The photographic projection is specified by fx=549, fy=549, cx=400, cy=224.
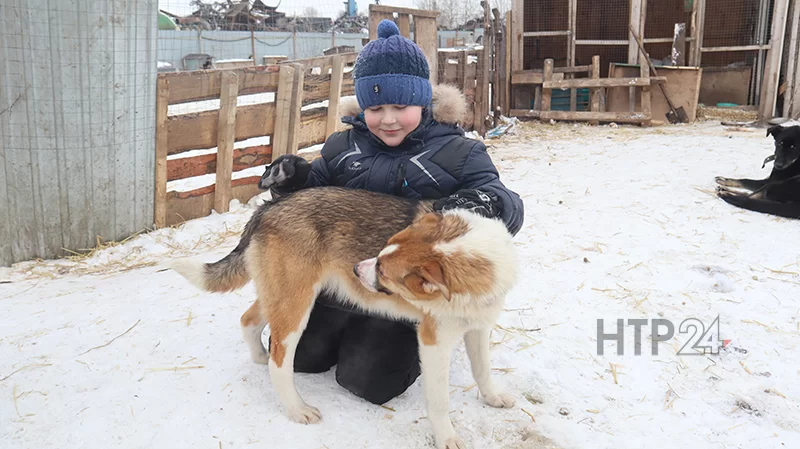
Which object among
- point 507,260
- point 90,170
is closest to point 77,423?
point 507,260

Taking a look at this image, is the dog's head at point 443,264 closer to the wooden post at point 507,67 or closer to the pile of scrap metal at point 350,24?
the wooden post at point 507,67

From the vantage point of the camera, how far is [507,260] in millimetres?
2350

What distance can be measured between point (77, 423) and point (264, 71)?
170 inches

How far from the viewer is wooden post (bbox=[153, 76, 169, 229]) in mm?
5152

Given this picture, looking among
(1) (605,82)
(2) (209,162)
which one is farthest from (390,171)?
(1) (605,82)

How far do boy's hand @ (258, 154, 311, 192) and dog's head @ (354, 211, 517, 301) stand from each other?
866 millimetres

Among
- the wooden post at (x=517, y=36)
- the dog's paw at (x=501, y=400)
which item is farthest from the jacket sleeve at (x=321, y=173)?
the wooden post at (x=517, y=36)

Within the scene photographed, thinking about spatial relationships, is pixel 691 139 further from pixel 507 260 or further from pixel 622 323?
pixel 507 260

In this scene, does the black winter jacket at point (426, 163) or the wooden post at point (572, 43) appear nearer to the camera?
the black winter jacket at point (426, 163)

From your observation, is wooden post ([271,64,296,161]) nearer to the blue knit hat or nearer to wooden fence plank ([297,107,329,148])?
wooden fence plank ([297,107,329,148])

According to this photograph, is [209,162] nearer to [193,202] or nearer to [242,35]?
[193,202]

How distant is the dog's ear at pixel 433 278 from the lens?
87.4 inches

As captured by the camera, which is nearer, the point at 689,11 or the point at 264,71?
the point at 264,71

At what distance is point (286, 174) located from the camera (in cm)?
295
